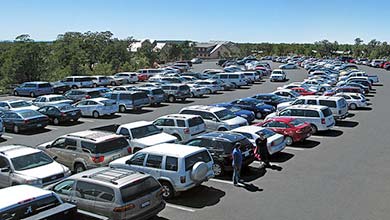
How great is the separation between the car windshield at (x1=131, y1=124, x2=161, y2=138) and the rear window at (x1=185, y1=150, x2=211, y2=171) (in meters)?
5.21

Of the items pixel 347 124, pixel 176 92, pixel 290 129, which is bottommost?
pixel 347 124

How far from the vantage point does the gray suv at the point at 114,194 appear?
32.1 feet

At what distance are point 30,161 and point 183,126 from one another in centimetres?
775

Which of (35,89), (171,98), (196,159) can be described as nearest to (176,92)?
(171,98)

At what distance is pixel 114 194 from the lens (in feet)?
32.2

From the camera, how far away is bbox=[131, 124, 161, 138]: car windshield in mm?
17906

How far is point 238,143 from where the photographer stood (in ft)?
49.1

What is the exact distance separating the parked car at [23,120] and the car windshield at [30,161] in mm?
11200

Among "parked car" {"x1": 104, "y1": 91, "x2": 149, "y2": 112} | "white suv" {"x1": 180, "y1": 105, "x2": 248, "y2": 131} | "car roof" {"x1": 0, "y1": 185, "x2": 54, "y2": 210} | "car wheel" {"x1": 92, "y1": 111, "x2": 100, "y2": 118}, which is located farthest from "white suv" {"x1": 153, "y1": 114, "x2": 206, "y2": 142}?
"car roof" {"x1": 0, "y1": 185, "x2": 54, "y2": 210}

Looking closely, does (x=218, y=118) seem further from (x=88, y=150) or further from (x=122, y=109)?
(x=122, y=109)

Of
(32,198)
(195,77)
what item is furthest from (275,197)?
(195,77)

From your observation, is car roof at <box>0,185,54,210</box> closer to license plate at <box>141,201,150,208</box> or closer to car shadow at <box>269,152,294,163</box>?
license plate at <box>141,201,150,208</box>

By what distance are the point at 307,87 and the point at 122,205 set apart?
31.9 m

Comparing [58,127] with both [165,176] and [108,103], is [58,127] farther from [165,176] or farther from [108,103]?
[165,176]
